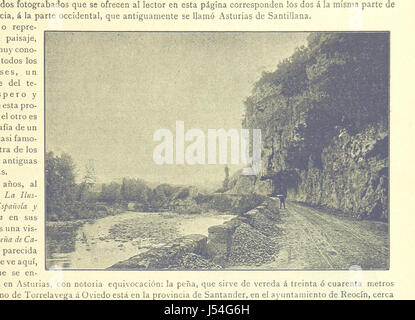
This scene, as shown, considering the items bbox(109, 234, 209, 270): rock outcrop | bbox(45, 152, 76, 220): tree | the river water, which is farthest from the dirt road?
bbox(45, 152, 76, 220): tree

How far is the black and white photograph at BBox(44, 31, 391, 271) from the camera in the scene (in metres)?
4.66

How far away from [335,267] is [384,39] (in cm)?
360

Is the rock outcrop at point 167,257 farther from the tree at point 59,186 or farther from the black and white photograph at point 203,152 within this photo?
the tree at point 59,186

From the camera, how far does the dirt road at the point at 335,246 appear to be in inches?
183

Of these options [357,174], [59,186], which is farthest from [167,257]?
[357,174]

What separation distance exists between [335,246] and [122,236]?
3.35 meters

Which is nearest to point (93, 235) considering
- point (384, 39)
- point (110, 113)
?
point (110, 113)

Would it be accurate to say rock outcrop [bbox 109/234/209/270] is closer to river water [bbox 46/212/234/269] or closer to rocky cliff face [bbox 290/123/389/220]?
river water [bbox 46/212/234/269]

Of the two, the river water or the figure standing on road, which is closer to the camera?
the river water

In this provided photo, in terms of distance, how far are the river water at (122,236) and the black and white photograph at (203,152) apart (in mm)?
16

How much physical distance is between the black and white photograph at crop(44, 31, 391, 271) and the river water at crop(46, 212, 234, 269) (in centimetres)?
2

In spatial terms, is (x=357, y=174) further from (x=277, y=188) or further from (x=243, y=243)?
(x=243, y=243)

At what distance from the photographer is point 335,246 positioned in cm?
469

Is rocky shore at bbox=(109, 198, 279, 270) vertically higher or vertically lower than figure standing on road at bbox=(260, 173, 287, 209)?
lower
